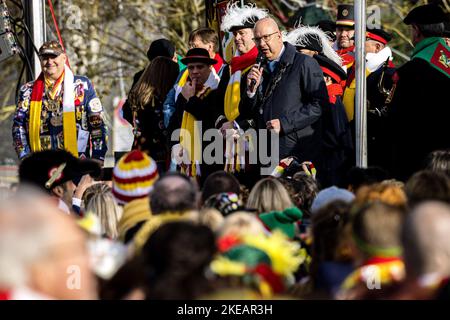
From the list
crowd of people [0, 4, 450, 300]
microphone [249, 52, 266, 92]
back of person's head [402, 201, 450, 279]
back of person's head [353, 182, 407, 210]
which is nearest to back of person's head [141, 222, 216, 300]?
crowd of people [0, 4, 450, 300]

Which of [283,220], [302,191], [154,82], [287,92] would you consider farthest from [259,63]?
[283,220]

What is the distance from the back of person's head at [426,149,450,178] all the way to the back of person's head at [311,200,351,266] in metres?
1.66

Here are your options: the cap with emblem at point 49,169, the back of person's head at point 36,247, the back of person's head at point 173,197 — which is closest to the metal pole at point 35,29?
the cap with emblem at point 49,169

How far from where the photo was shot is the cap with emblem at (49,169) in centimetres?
738

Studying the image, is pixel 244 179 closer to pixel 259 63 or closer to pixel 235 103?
pixel 235 103

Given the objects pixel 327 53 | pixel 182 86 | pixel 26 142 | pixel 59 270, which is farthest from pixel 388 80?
pixel 59 270

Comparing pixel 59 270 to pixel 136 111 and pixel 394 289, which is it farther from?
pixel 136 111

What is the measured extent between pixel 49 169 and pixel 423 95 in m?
2.89

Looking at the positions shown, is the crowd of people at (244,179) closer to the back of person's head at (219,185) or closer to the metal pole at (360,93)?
the back of person's head at (219,185)

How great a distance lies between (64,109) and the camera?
10.1 metres

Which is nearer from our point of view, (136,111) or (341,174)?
(341,174)
